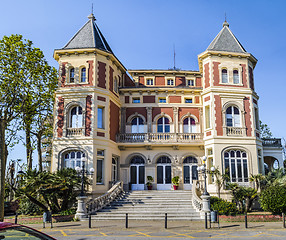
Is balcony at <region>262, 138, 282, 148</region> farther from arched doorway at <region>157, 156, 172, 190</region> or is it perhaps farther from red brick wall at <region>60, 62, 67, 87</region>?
red brick wall at <region>60, 62, 67, 87</region>

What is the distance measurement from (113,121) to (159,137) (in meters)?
4.04

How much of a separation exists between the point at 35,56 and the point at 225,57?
1493 centimetres

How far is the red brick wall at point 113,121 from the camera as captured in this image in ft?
81.7

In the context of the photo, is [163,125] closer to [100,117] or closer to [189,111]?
[189,111]

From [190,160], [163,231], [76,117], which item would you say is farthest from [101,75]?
[163,231]

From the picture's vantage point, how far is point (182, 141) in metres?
25.5

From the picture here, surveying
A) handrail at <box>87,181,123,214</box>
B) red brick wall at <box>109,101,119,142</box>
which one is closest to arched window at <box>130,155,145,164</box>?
red brick wall at <box>109,101,119,142</box>

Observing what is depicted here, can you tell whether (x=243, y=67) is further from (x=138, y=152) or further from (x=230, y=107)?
(x=138, y=152)

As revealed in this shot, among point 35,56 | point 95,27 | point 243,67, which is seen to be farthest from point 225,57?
point 35,56

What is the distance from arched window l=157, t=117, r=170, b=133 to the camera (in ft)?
89.8

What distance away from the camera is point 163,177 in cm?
2609

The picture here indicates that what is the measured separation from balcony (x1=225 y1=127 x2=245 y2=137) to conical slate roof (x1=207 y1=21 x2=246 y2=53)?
6.60 m

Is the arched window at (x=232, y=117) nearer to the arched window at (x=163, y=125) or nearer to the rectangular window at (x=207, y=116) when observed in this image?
the rectangular window at (x=207, y=116)

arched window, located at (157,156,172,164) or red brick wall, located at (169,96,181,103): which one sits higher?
red brick wall, located at (169,96,181,103)
